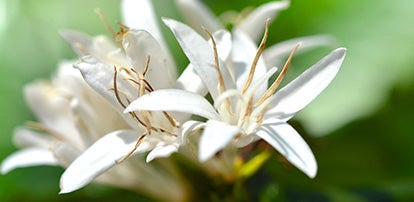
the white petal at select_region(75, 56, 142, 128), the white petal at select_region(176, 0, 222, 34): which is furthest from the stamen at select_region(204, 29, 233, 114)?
the white petal at select_region(176, 0, 222, 34)

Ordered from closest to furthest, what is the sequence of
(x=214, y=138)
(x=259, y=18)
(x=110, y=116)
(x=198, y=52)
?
(x=214, y=138), (x=198, y=52), (x=110, y=116), (x=259, y=18)

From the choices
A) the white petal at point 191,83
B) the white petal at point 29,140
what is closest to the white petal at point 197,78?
the white petal at point 191,83

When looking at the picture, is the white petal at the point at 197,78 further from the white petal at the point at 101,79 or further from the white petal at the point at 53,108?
the white petal at the point at 53,108

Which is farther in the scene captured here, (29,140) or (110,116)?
(29,140)

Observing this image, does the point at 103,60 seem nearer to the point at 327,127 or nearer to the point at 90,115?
the point at 90,115

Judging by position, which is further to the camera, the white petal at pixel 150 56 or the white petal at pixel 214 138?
the white petal at pixel 150 56

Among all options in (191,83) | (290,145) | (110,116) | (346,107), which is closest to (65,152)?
(110,116)

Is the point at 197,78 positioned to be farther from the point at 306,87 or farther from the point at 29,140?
the point at 29,140
